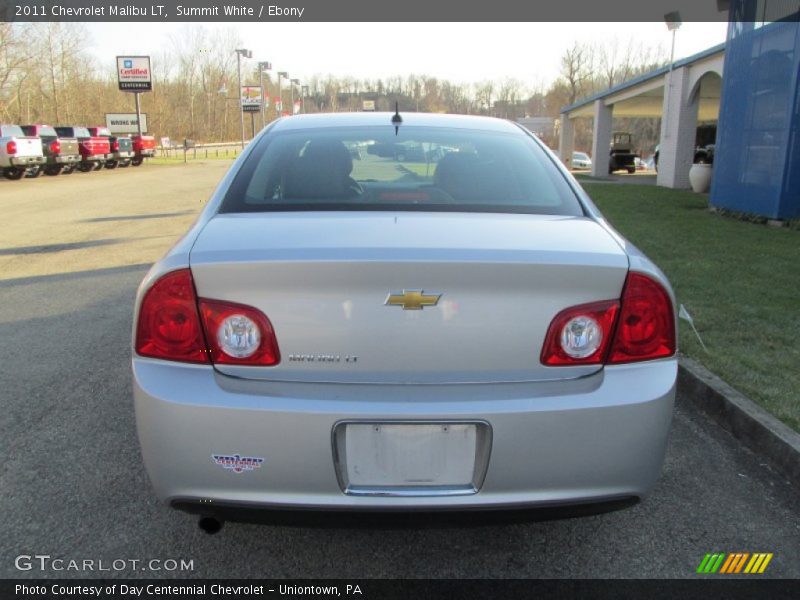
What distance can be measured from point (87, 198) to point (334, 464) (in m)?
17.3

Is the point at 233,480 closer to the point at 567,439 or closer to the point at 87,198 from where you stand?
the point at 567,439

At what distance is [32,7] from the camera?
3594 centimetres

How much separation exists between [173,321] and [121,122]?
177 feet

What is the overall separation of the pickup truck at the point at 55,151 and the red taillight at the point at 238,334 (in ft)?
87.1

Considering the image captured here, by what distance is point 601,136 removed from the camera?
27.8 meters

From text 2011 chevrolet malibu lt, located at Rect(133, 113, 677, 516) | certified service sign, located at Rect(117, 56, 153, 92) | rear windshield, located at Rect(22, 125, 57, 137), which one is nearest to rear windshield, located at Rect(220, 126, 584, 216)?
text 2011 chevrolet malibu lt, located at Rect(133, 113, 677, 516)

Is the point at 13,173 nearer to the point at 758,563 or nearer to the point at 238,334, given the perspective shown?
the point at 238,334

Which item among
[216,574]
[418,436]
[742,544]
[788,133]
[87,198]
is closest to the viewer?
[418,436]

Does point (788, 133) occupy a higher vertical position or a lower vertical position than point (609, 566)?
higher

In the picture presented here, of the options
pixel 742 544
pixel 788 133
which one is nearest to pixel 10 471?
pixel 742 544

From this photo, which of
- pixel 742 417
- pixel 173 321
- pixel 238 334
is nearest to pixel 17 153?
pixel 173 321

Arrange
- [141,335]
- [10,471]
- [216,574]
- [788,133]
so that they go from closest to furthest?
1. [141,335]
2. [216,574]
3. [10,471]
4. [788,133]

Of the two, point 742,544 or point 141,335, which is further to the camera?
point 742,544

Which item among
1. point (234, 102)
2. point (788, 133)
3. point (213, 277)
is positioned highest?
point (234, 102)
